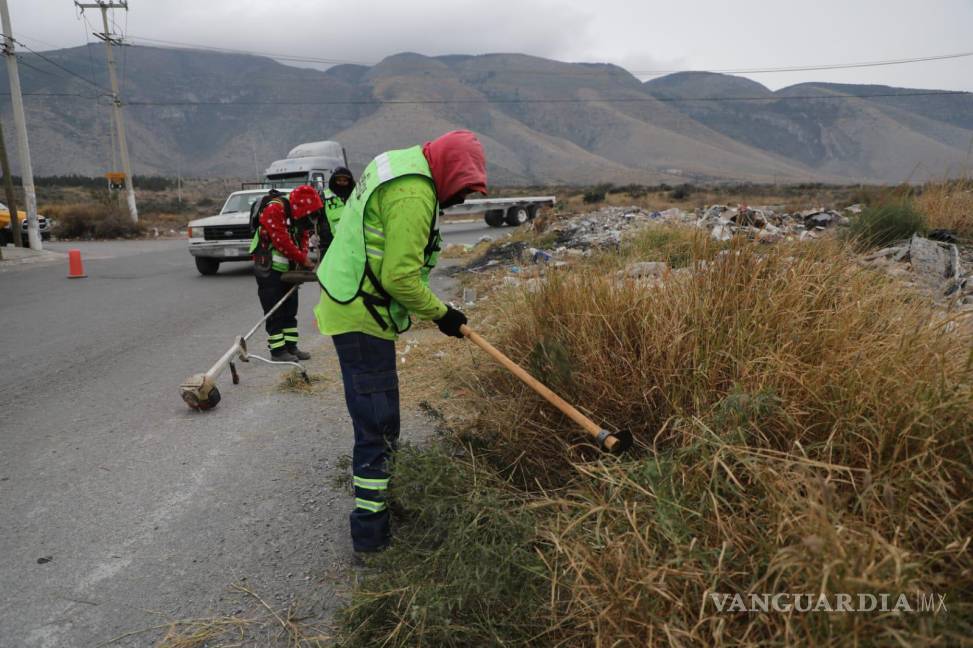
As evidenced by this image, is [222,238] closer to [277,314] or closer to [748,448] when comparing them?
[277,314]

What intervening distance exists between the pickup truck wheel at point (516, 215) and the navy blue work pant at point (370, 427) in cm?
2273

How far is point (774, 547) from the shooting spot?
158cm

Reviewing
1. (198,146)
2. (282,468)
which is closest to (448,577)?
(282,468)

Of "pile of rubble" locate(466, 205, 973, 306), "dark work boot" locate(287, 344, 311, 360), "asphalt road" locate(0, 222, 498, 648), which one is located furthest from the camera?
"dark work boot" locate(287, 344, 311, 360)

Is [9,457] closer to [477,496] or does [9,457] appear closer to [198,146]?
[477,496]

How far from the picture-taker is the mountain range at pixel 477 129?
12544 cm

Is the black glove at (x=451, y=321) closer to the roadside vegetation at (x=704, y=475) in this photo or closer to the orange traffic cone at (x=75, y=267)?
the roadside vegetation at (x=704, y=475)

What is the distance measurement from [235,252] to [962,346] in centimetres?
1228

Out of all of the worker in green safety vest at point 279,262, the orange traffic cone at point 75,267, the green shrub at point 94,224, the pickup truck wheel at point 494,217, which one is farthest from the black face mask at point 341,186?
the green shrub at point 94,224

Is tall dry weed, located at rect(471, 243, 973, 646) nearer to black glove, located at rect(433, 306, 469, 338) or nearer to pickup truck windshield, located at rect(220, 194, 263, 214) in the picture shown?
black glove, located at rect(433, 306, 469, 338)

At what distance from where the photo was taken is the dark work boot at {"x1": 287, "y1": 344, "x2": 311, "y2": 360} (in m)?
6.11

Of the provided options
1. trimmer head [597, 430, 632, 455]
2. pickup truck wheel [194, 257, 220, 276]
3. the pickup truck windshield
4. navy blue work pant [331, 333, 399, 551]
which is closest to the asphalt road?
navy blue work pant [331, 333, 399, 551]

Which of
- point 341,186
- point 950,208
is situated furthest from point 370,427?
point 950,208
